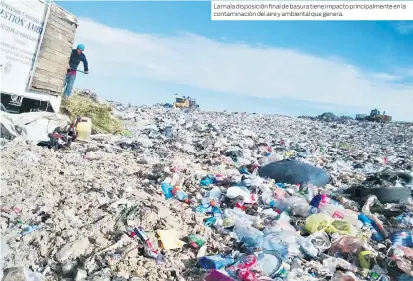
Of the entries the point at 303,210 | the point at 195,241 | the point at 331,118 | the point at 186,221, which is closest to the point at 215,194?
the point at 186,221

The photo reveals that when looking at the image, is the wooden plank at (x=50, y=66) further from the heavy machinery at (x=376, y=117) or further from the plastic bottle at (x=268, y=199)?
the heavy machinery at (x=376, y=117)

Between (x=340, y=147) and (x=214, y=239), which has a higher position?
(x=340, y=147)

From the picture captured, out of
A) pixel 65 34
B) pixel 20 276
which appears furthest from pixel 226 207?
pixel 65 34

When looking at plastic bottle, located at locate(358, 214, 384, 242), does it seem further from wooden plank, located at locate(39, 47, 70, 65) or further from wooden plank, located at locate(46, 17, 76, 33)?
wooden plank, located at locate(46, 17, 76, 33)

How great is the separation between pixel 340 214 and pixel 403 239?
2.19ft

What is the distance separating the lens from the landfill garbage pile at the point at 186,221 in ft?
9.46

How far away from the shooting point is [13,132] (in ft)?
18.2

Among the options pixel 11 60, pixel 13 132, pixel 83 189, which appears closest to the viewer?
pixel 83 189

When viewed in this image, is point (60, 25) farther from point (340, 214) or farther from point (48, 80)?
point (340, 214)

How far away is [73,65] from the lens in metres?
8.30

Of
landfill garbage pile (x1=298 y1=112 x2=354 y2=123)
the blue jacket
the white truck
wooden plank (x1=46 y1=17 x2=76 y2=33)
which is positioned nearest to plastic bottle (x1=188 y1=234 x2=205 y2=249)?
the white truck

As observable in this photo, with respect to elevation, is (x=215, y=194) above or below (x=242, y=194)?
below

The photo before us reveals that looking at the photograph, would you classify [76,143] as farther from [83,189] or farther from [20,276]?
[20,276]

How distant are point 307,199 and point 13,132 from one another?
14.6 ft
